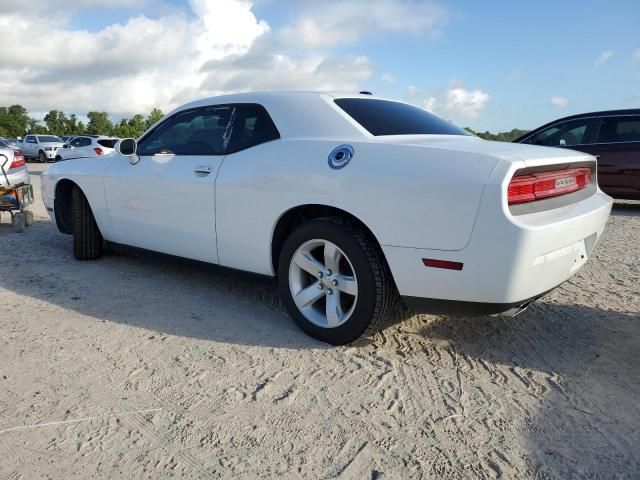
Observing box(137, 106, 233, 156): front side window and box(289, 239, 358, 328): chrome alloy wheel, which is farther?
box(137, 106, 233, 156): front side window

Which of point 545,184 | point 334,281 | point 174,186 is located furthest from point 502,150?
point 174,186

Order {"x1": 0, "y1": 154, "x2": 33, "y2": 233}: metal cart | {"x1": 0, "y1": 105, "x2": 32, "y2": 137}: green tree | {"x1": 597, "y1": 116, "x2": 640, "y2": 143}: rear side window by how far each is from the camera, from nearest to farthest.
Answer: {"x1": 0, "y1": 154, "x2": 33, "y2": 233}: metal cart
{"x1": 597, "y1": 116, "x2": 640, "y2": 143}: rear side window
{"x1": 0, "y1": 105, "x2": 32, "y2": 137}: green tree

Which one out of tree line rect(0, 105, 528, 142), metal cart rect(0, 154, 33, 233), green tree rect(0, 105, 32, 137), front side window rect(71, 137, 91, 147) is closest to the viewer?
metal cart rect(0, 154, 33, 233)

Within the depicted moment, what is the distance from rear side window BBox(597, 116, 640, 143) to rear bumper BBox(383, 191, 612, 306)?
21.0ft

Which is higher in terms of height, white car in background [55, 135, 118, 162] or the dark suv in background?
the dark suv in background

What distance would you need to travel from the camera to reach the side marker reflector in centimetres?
252

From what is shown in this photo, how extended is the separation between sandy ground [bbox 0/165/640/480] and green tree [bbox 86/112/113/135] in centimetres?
7604

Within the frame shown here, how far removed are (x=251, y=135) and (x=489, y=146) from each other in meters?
1.53

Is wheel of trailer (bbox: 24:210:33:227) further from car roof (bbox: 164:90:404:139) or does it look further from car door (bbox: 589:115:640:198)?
car door (bbox: 589:115:640:198)

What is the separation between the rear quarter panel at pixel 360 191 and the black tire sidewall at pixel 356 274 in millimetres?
134

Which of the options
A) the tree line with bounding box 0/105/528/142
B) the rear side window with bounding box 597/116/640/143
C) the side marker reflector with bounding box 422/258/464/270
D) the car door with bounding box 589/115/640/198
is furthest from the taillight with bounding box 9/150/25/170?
the tree line with bounding box 0/105/528/142

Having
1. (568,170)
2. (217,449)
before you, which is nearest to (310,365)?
(217,449)

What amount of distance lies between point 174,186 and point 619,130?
747 cm

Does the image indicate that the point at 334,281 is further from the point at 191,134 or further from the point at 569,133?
the point at 569,133
